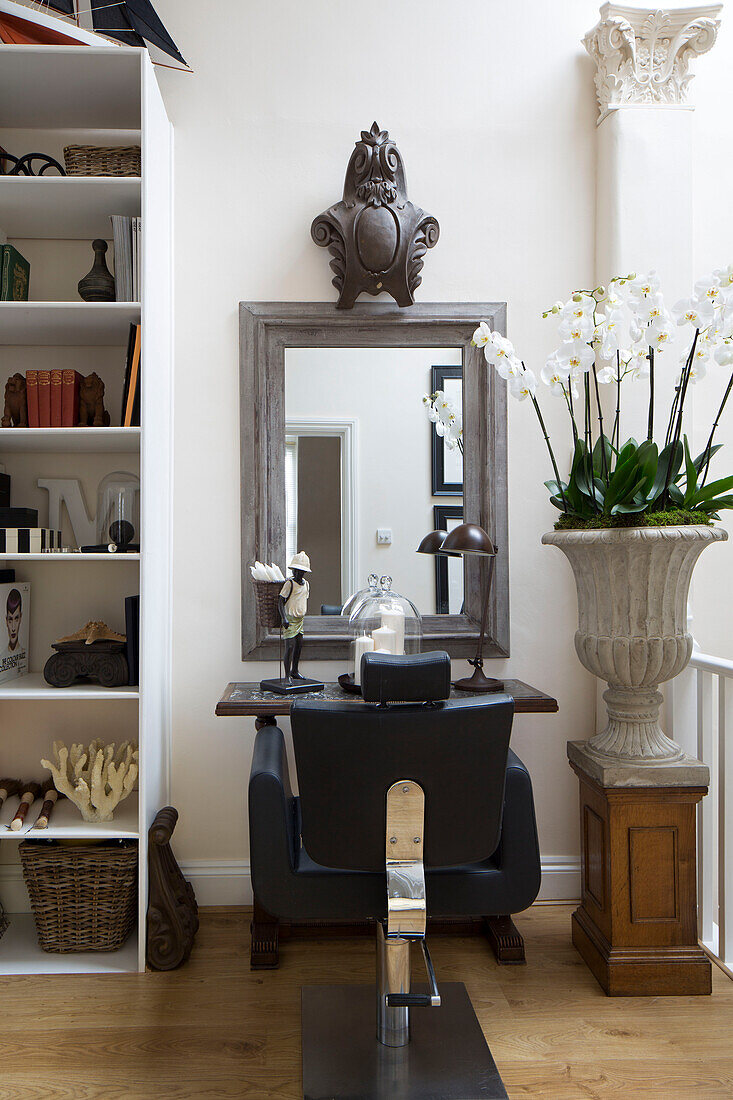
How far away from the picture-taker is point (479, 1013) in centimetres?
205

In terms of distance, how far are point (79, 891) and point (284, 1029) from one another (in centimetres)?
72

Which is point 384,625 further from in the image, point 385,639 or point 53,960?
point 53,960

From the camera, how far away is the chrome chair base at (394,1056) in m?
1.69

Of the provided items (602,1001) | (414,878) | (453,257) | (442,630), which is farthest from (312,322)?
(602,1001)

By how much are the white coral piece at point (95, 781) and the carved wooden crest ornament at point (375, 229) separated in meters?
1.56

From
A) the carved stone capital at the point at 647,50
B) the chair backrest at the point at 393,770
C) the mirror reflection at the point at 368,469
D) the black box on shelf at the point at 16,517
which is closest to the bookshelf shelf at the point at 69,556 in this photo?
the black box on shelf at the point at 16,517

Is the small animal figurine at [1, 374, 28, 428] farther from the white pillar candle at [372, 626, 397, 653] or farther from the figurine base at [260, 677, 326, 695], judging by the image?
the white pillar candle at [372, 626, 397, 653]

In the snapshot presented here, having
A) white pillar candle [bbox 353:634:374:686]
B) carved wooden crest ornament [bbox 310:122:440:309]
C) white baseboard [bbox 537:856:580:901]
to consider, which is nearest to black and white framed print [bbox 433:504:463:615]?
white pillar candle [bbox 353:634:374:686]

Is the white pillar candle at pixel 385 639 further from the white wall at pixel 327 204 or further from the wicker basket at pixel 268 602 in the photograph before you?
the white wall at pixel 327 204

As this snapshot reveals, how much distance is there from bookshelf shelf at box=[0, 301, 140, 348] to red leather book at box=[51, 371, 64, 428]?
165 mm

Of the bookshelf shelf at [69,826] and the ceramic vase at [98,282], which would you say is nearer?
the bookshelf shelf at [69,826]

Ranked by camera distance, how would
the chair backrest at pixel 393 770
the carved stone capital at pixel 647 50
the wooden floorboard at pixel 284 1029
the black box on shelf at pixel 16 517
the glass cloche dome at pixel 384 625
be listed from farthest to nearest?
the carved stone capital at pixel 647 50, the black box on shelf at pixel 16 517, the glass cloche dome at pixel 384 625, the wooden floorboard at pixel 284 1029, the chair backrest at pixel 393 770

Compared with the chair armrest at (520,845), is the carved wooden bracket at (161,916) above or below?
below

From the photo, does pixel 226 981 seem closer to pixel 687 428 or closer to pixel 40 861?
pixel 40 861
